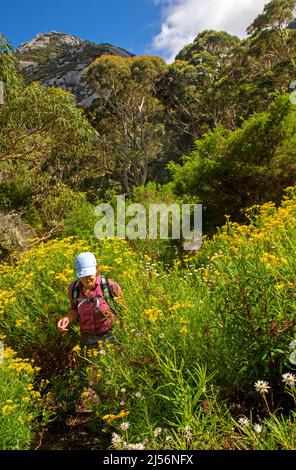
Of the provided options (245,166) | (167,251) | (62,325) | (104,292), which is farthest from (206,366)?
(245,166)

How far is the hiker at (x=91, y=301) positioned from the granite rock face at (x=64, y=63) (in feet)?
105

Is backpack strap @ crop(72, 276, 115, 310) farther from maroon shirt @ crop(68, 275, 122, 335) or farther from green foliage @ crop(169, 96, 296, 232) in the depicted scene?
green foliage @ crop(169, 96, 296, 232)

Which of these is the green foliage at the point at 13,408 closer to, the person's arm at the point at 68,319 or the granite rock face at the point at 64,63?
the person's arm at the point at 68,319

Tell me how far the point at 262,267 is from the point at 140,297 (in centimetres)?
100

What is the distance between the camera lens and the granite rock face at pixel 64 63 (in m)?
40.5

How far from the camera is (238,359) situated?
2.32 meters

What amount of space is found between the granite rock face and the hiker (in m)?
32.1

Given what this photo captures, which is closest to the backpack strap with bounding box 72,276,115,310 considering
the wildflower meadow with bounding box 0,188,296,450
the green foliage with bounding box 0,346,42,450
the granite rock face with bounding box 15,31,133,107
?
the wildflower meadow with bounding box 0,188,296,450

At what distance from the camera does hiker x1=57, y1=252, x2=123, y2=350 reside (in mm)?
3111

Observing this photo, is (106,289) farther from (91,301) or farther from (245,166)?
(245,166)

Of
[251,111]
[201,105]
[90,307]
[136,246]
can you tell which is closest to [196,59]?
[201,105]
